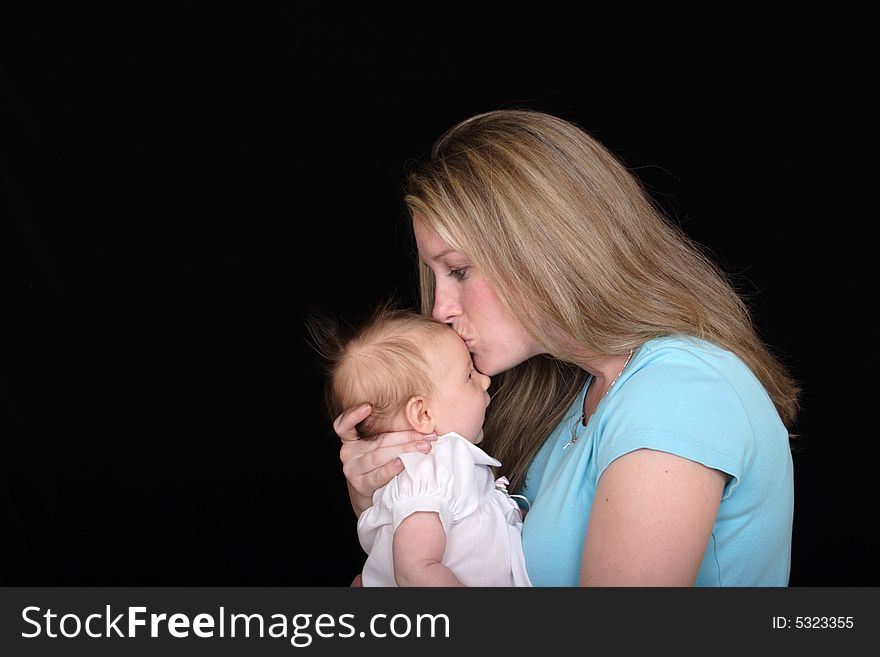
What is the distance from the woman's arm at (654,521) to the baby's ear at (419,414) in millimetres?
540

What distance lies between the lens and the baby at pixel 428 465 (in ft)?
6.72

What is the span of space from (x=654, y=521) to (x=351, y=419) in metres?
0.76

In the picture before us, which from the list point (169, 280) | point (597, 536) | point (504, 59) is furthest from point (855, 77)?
point (169, 280)

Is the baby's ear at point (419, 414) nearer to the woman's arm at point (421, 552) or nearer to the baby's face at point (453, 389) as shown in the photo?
the baby's face at point (453, 389)

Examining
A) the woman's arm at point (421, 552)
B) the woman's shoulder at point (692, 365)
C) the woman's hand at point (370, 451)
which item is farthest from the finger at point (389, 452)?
the woman's shoulder at point (692, 365)

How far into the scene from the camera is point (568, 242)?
2.04m

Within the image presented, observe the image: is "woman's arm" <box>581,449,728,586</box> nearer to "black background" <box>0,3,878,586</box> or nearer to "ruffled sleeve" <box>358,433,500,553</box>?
"ruffled sleeve" <box>358,433,500,553</box>

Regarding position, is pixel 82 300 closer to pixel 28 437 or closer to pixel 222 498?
pixel 28 437

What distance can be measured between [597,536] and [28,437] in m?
1.93

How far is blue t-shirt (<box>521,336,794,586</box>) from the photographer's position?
1797mm

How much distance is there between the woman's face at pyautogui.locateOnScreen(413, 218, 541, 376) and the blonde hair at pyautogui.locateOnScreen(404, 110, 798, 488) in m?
0.04

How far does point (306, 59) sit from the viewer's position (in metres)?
3.04

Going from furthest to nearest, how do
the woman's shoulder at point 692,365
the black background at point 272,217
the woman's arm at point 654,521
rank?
the black background at point 272,217, the woman's shoulder at point 692,365, the woman's arm at point 654,521

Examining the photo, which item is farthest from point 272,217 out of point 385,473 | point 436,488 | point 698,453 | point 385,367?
point 698,453
